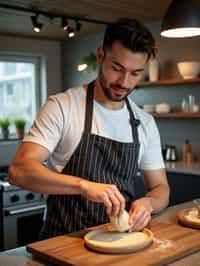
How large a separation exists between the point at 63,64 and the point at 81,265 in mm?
4194

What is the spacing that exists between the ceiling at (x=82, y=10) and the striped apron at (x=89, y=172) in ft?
6.17

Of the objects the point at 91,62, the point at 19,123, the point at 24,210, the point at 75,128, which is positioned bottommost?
the point at 24,210

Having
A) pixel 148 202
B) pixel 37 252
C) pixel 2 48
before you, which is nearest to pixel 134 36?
pixel 148 202

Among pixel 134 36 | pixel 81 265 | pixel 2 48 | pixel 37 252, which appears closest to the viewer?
pixel 81 265

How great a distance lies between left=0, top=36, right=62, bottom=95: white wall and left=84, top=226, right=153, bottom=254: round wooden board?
11.3ft

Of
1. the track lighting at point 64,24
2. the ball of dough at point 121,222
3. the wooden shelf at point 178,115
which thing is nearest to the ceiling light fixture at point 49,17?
the track lighting at point 64,24

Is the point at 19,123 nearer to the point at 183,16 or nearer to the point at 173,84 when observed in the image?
the point at 173,84

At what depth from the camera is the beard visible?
1.62 meters

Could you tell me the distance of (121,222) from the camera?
1.40m

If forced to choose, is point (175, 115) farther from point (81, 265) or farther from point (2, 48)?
point (81, 265)

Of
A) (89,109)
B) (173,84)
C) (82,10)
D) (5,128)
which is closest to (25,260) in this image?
(89,109)

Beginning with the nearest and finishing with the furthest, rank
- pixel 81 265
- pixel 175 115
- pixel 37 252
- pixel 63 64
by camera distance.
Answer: pixel 81 265 < pixel 37 252 < pixel 175 115 < pixel 63 64

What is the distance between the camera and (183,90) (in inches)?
164

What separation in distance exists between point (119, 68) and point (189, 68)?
244cm
